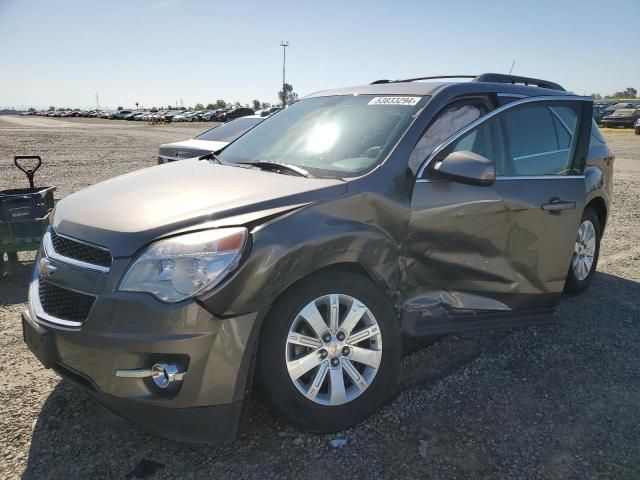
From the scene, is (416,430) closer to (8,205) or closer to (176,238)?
(176,238)

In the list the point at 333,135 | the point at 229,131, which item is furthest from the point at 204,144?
the point at 333,135

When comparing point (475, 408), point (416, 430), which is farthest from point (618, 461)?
point (416, 430)

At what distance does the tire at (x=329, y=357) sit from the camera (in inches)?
97.3

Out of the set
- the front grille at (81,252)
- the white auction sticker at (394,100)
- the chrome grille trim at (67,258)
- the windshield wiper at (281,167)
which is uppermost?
the white auction sticker at (394,100)

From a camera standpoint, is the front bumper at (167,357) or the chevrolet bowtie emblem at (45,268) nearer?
the front bumper at (167,357)

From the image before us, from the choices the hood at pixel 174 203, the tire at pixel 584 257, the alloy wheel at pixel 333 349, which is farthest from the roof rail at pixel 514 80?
the alloy wheel at pixel 333 349

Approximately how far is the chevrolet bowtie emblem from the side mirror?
2106 millimetres

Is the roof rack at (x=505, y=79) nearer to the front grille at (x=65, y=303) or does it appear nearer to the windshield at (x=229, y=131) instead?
the front grille at (x=65, y=303)

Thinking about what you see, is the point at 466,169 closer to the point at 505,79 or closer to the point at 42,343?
the point at 505,79

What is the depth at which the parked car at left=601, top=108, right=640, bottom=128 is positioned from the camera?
117ft

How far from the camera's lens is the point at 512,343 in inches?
153

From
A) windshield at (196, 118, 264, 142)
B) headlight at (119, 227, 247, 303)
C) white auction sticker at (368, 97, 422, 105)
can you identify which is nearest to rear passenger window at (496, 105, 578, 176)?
white auction sticker at (368, 97, 422, 105)

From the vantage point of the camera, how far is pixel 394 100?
335 centimetres

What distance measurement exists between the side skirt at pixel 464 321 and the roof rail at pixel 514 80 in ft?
5.39
